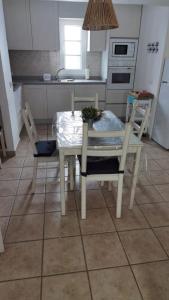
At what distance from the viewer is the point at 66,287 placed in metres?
1.39

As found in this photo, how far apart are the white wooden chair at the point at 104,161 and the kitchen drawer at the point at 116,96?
276cm

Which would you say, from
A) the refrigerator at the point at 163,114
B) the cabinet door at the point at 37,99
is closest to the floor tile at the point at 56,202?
the refrigerator at the point at 163,114

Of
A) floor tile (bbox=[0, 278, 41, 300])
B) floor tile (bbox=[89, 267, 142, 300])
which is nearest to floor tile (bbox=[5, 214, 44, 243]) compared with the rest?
→ floor tile (bbox=[0, 278, 41, 300])

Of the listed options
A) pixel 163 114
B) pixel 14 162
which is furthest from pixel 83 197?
pixel 163 114

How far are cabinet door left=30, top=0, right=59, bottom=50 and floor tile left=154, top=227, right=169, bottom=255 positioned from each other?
3.78 m

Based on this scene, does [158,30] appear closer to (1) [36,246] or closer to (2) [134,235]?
(2) [134,235]

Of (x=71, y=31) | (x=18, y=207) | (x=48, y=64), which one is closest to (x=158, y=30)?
(x=71, y=31)

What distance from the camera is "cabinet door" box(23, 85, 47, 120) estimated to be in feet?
13.9

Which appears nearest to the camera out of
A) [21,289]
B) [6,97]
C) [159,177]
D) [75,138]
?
[21,289]

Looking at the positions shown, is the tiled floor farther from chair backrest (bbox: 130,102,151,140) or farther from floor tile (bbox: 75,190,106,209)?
chair backrest (bbox: 130,102,151,140)

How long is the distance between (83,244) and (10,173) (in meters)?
1.42

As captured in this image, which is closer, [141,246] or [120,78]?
[141,246]

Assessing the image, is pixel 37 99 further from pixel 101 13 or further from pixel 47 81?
pixel 101 13

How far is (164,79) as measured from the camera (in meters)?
3.29
